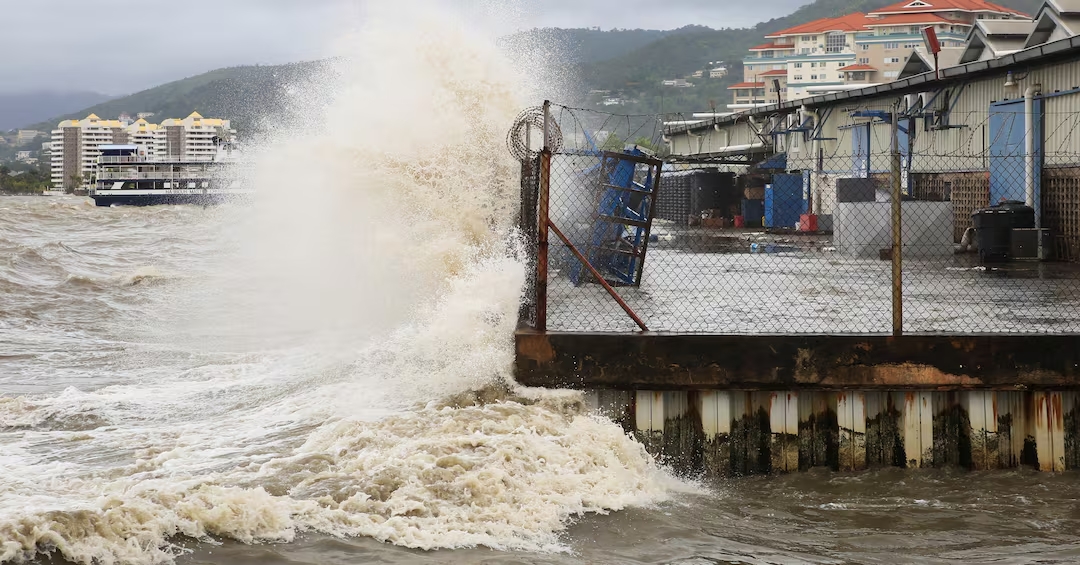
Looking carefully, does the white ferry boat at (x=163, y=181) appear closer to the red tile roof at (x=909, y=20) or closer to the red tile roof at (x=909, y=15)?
the red tile roof at (x=909, y=20)

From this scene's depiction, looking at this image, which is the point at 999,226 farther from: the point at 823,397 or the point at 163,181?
the point at 163,181

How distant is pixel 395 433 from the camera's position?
8219 mm

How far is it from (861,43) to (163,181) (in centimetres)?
9425

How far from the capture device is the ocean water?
6508 millimetres

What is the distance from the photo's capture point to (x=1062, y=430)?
8.60m

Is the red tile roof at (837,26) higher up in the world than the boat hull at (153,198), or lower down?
higher up

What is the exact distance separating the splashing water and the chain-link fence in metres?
1.06

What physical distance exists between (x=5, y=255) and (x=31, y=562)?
101 ft

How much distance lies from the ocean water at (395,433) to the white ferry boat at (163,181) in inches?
4005

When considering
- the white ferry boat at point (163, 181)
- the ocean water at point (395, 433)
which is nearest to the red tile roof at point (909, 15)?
the white ferry boat at point (163, 181)

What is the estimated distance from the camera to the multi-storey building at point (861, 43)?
132 m

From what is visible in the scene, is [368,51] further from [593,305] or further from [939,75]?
[939,75]

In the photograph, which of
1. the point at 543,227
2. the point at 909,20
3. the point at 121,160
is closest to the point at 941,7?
the point at 909,20

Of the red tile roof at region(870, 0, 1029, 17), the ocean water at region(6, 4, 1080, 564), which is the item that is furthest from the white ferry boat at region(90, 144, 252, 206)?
the ocean water at region(6, 4, 1080, 564)
